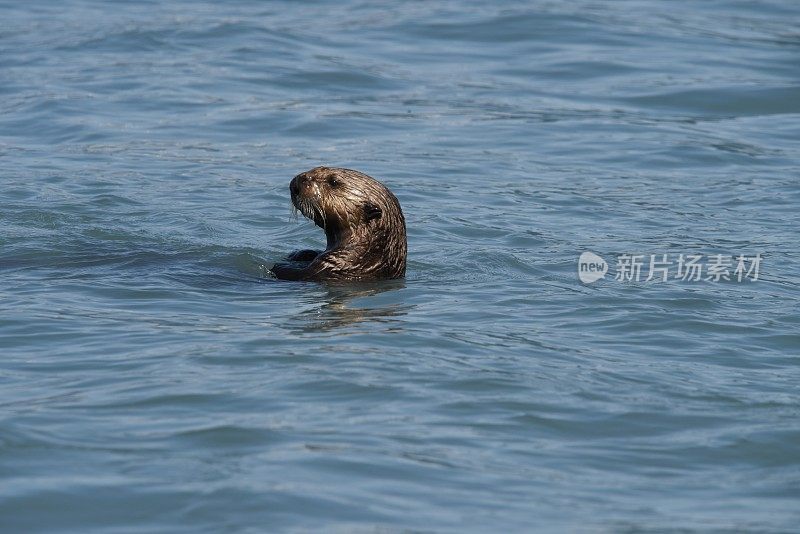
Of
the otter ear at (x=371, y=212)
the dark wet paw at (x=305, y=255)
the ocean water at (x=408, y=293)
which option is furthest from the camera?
the dark wet paw at (x=305, y=255)

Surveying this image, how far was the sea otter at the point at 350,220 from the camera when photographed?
24.2 ft

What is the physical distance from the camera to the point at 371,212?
7379 millimetres

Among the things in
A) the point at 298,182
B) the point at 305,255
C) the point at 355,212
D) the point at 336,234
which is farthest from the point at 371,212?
the point at 305,255

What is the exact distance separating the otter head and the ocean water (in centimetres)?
23

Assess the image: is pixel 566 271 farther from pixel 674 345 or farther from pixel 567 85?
pixel 567 85

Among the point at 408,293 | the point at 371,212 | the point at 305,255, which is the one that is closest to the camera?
the point at 408,293

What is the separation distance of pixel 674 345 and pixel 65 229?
4421 millimetres

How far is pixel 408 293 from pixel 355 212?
1.86 ft

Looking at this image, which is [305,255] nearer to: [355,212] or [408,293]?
[355,212]

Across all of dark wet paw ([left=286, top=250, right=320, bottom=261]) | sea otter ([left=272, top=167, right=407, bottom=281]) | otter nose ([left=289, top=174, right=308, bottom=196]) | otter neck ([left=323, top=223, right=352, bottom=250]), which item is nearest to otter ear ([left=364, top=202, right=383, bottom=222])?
sea otter ([left=272, top=167, right=407, bottom=281])

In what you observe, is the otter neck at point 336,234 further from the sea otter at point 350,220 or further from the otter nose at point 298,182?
the otter nose at point 298,182

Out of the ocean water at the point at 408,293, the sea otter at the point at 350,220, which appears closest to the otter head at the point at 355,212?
the sea otter at the point at 350,220

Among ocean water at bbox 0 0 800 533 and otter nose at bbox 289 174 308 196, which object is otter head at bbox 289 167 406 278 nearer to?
otter nose at bbox 289 174 308 196

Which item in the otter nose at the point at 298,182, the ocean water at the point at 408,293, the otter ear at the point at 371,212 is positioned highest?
the otter nose at the point at 298,182
